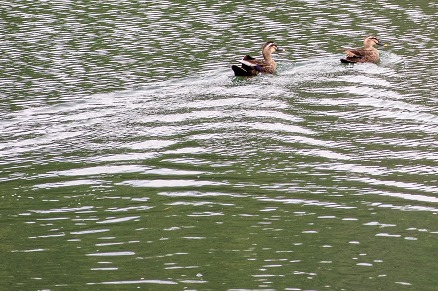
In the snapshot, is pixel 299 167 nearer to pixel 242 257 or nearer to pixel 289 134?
pixel 289 134

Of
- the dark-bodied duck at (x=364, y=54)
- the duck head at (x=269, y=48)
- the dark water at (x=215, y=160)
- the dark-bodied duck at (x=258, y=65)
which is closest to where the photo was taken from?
the dark water at (x=215, y=160)

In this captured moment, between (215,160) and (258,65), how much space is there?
606 centimetres

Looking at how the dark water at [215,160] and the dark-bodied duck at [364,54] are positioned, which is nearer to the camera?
the dark water at [215,160]

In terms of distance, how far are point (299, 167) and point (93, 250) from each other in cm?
384

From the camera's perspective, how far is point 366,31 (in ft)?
77.5

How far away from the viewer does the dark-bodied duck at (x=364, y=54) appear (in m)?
20.0

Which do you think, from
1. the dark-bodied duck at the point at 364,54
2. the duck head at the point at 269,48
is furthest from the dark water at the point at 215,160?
the duck head at the point at 269,48

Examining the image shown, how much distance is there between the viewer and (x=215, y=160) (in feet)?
45.0

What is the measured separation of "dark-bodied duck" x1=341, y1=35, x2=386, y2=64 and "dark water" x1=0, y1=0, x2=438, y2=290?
7.8 inches

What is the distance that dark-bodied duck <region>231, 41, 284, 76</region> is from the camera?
19.0 m

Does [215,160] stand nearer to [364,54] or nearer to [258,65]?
[258,65]

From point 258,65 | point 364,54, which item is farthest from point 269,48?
point 364,54

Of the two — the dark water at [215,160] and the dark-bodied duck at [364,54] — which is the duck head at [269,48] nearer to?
the dark water at [215,160]

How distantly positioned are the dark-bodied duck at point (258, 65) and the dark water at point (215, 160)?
0.28 meters
